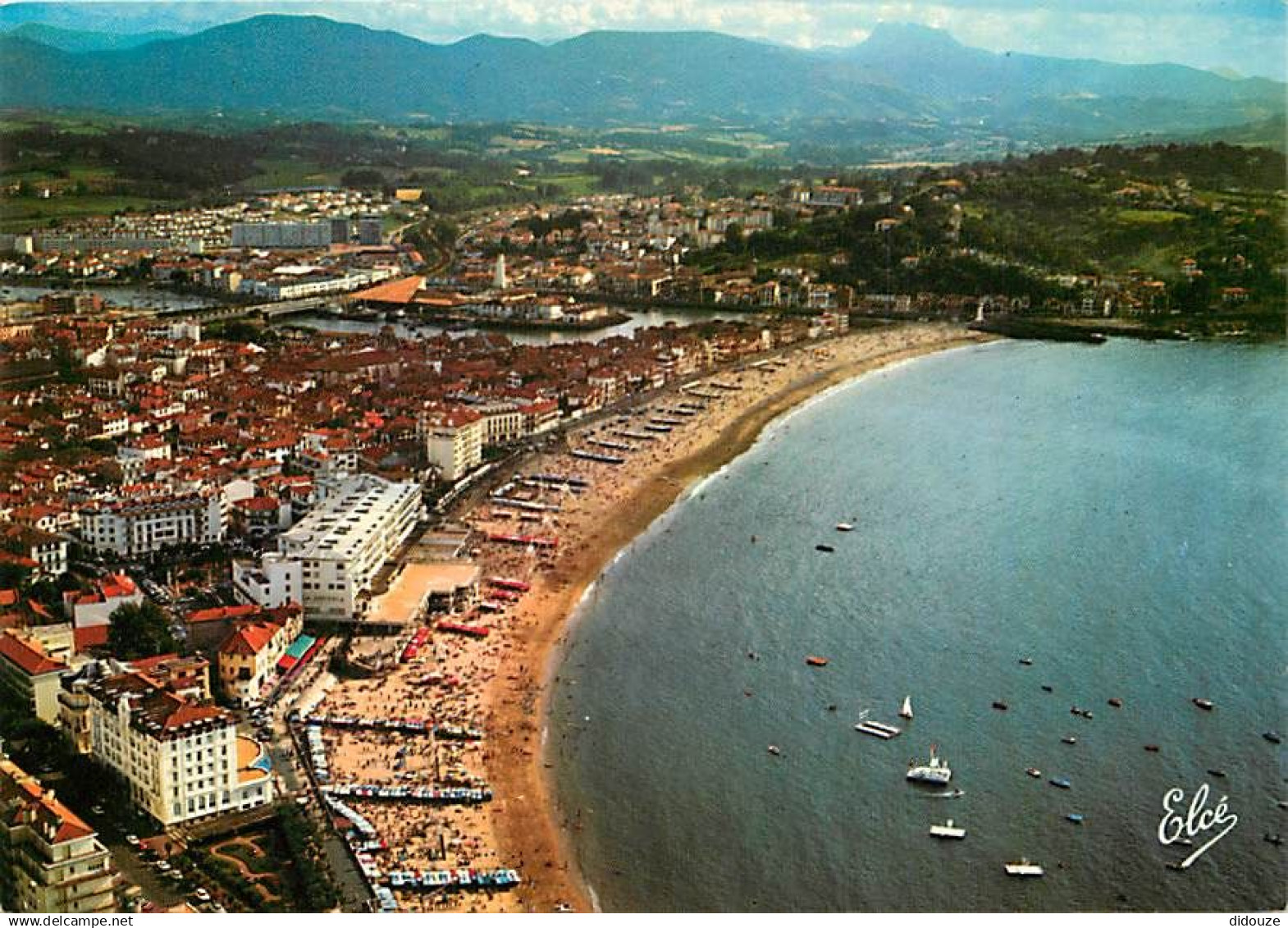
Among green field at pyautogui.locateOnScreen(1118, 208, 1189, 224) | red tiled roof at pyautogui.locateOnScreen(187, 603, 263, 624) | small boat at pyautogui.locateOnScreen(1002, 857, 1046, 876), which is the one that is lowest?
small boat at pyautogui.locateOnScreen(1002, 857, 1046, 876)

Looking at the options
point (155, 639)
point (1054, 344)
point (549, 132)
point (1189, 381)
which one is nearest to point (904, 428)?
point (1189, 381)

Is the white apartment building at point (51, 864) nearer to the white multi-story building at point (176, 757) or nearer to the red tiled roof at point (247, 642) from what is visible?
the white multi-story building at point (176, 757)

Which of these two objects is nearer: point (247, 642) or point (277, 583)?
point (247, 642)

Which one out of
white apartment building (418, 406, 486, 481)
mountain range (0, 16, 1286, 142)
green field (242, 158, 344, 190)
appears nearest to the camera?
white apartment building (418, 406, 486, 481)

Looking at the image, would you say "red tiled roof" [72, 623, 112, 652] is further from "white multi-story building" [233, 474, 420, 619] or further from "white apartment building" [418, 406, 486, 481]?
"white apartment building" [418, 406, 486, 481]

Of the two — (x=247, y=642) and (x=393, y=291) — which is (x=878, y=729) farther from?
(x=393, y=291)

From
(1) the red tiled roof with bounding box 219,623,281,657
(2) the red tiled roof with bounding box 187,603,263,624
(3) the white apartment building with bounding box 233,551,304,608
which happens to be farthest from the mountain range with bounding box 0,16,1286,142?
(1) the red tiled roof with bounding box 219,623,281,657
